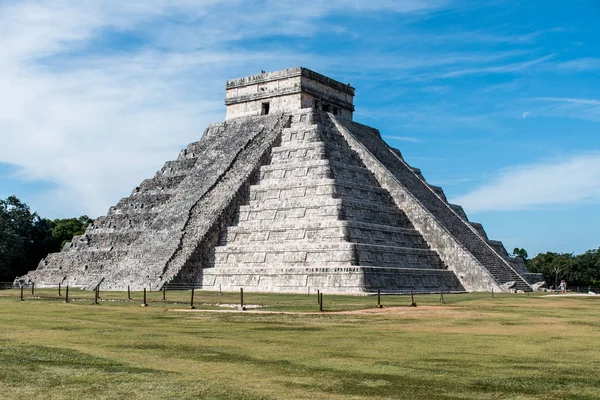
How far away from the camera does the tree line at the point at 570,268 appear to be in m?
60.6

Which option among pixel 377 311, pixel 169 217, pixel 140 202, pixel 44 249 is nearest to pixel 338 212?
pixel 169 217

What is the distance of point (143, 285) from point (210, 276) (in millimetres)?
2891

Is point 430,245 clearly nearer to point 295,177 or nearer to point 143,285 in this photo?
point 295,177

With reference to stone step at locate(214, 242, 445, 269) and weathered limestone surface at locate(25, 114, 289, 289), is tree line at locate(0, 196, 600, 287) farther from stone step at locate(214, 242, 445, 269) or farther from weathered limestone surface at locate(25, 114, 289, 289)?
stone step at locate(214, 242, 445, 269)

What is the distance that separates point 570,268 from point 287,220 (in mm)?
35858

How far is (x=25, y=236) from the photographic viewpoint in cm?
5178

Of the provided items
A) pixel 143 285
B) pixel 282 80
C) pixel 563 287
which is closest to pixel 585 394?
pixel 143 285

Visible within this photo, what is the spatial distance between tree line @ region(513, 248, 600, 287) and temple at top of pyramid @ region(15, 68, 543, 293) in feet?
71.6

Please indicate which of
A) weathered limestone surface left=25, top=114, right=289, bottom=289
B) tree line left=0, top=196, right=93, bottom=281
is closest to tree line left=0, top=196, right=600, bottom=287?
tree line left=0, top=196, right=93, bottom=281

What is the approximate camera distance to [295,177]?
3578 cm

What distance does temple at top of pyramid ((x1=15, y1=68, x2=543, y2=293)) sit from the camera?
103 feet

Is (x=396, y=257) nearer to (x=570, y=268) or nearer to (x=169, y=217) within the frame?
(x=169, y=217)

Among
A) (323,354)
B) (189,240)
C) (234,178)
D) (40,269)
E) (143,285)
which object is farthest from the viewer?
(40,269)

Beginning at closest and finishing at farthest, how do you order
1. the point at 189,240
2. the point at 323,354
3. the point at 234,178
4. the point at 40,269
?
the point at 323,354 → the point at 189,240 → the point at 234,178 → the point at 40,269
